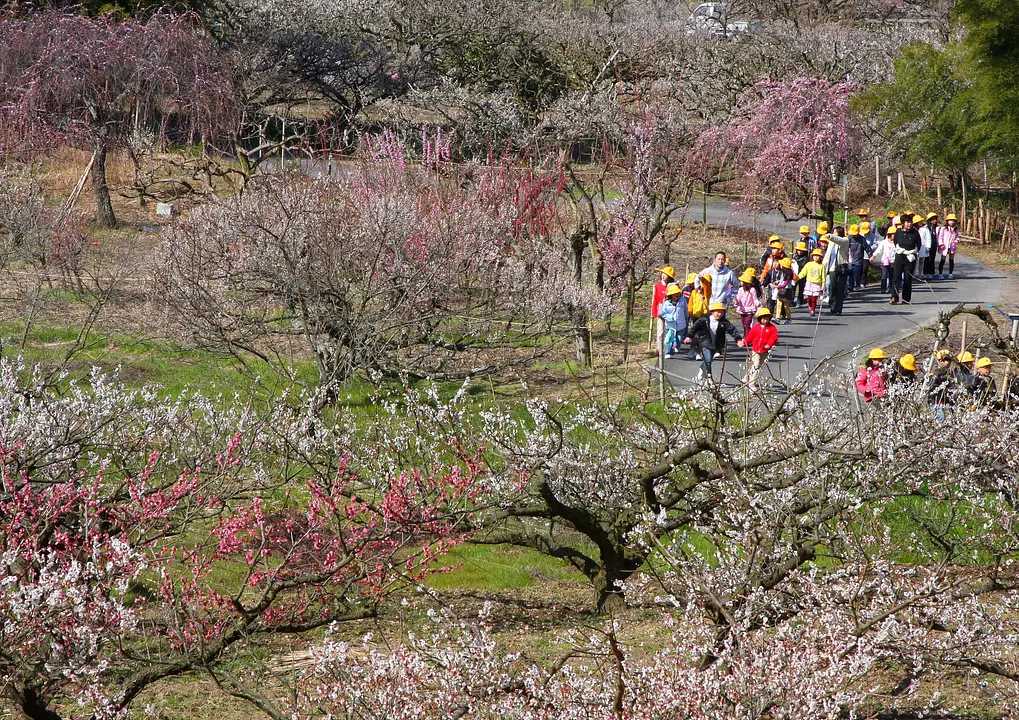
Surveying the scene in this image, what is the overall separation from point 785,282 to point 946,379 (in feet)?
24.2

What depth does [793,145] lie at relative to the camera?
25938mm

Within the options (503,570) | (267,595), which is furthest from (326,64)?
(267,595)

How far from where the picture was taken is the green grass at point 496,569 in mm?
10883

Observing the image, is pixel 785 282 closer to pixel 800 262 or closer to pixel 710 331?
pixel 800 262

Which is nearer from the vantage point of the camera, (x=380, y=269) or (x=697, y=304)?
(x=380, y=269)

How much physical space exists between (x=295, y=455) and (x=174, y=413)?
3.65ft

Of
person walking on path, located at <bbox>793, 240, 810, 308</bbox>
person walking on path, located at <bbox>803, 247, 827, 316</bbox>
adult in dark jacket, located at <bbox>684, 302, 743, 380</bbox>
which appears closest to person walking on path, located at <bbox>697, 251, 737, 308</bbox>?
adult in dark jacket, located at <bbox>684, 302, 743, 380</bbox>

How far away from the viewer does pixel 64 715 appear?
7.52m

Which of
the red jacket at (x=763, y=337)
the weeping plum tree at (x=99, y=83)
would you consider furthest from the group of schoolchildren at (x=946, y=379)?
the weeping plum tree at (x=99, y=83)

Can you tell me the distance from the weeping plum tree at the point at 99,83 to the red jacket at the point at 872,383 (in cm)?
1470

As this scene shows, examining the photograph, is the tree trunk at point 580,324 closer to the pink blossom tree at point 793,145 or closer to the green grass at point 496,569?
the green grass at point 496,569

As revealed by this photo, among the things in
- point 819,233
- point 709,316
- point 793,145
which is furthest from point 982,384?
point 793,145

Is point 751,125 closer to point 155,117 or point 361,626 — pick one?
point 155,117

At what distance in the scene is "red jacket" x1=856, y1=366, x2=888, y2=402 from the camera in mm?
12109
